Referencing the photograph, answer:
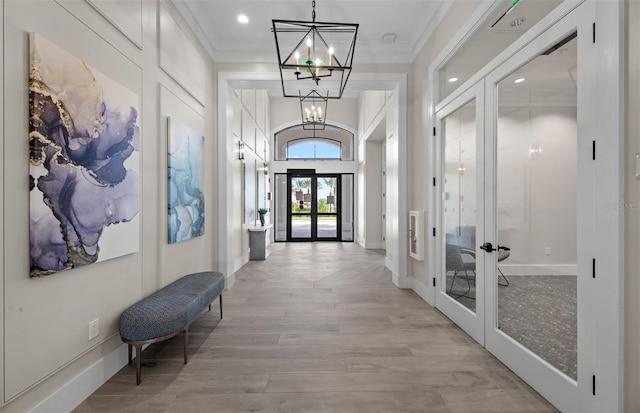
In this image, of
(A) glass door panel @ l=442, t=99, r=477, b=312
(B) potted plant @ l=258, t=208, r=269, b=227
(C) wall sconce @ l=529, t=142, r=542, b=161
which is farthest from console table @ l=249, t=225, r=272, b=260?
(C) wall sconce @ l=529, t=142, r=542, b=161

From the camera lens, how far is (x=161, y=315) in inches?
87.8

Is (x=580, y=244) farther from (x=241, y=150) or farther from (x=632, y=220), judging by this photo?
(x=241, y=150)

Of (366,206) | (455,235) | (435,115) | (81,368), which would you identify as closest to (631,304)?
(455,235)

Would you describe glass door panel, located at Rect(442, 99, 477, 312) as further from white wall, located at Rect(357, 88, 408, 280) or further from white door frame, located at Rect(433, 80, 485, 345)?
white wall, located at Rect(357, 88, 408, 280)

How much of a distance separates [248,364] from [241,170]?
4330 mm

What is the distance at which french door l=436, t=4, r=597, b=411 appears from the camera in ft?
5.69

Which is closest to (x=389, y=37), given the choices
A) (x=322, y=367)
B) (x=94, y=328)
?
(x=322, y=367)

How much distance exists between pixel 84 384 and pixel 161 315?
61cm

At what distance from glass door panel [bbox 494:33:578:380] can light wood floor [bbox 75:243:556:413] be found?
1.56 feet

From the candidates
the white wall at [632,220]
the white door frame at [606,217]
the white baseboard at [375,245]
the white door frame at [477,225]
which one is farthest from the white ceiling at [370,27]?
the white baseboard at [375,245]

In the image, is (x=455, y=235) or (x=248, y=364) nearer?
(x=248, y=364)

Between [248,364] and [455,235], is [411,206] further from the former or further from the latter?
[248,364]

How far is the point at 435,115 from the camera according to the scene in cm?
370

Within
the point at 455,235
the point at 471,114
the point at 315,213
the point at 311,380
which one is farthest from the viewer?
the point at 315,213
